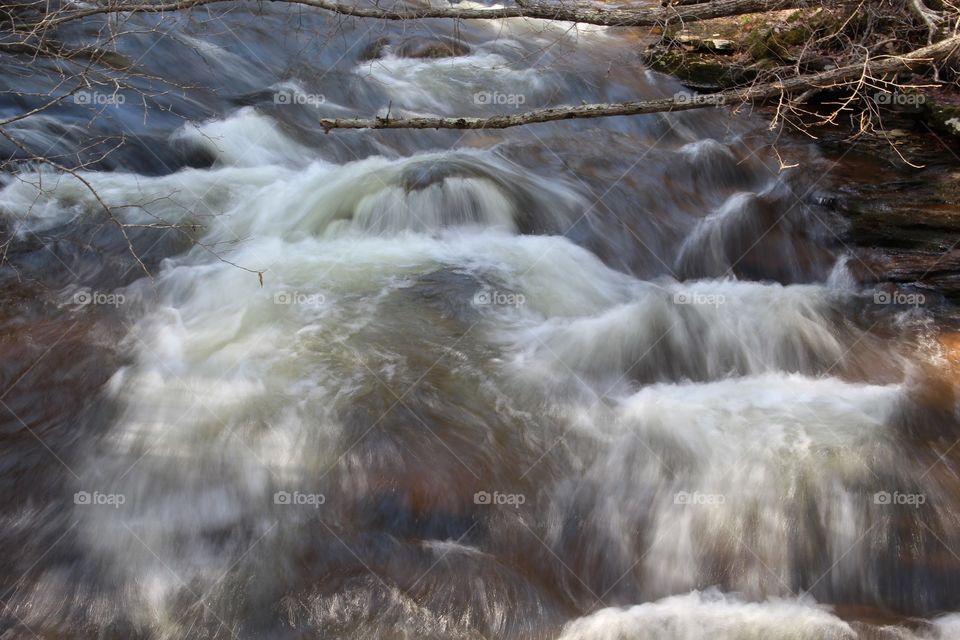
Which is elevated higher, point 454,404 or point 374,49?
point 374,49

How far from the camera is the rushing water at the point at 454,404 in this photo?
332 cm

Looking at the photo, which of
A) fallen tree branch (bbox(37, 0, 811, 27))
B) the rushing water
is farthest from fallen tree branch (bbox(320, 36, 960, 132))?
the rushing water

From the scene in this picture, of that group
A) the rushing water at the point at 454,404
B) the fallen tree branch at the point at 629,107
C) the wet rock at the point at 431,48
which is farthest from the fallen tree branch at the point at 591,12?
the wet rock at the point at 431,48

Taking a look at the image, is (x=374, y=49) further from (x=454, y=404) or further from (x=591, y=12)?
(x=454, y=404)

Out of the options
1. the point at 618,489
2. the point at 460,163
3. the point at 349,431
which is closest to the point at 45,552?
the point at 349,431

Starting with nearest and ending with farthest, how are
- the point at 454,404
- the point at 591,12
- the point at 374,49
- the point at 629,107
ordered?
1. the point at 454,404
2. the point at 629,107
3. the point at 591,12
4. the point at 374,49

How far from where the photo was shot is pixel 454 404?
427cm

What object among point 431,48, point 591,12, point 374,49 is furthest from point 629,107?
point 374,49

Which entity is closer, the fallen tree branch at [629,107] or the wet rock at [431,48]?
the fallen tree branch at [629,107]

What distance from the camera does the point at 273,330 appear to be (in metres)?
4.81

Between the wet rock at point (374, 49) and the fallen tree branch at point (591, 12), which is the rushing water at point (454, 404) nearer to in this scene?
the fallen tree branch at point (591, 12)

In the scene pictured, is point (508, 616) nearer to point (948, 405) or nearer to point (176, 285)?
point (948, 405)

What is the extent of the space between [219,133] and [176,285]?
8.86 ft

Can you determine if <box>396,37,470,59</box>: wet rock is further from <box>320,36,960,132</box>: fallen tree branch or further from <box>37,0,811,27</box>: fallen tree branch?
<box>320,36,960,132</box>: fallen tree branch
